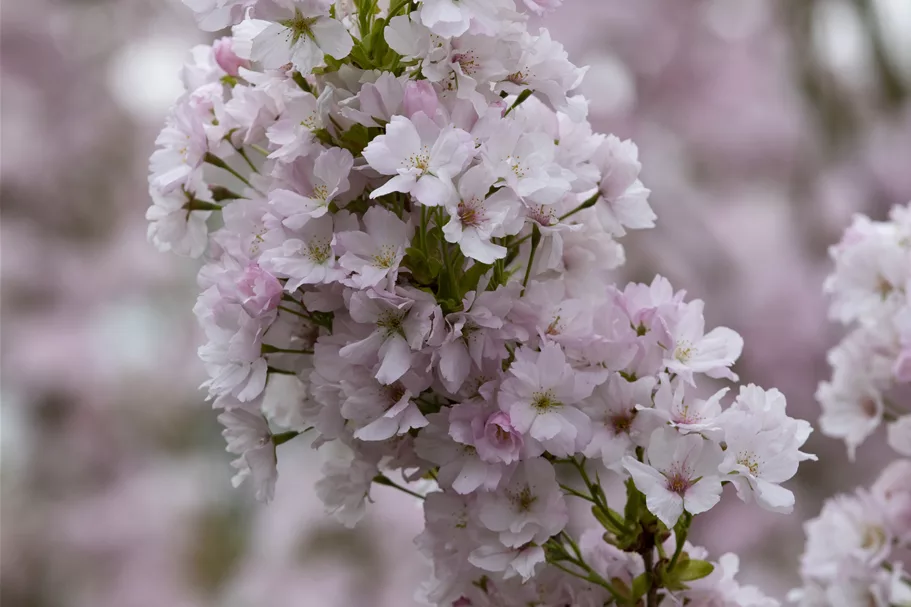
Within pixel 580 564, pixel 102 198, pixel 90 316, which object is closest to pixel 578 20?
pixel 102 198

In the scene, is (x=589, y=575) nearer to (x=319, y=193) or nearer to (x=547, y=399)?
(x=547, y=399)

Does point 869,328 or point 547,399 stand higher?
point 869,328

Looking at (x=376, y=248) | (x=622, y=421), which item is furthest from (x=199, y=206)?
(x=622, y=421)

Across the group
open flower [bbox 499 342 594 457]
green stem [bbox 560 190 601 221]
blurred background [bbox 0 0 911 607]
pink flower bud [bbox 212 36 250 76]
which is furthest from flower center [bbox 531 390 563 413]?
blurred background [bbox 0 0 911 607]

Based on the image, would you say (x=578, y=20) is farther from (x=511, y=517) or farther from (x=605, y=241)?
(x=511, y=517)

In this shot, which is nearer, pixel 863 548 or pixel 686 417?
pixel 686 417
